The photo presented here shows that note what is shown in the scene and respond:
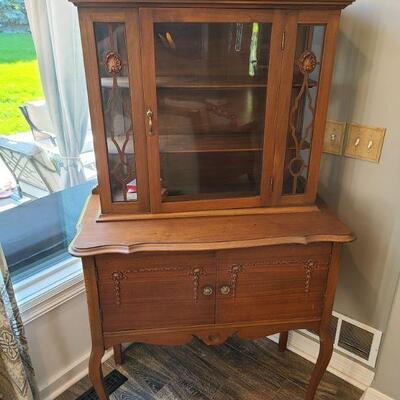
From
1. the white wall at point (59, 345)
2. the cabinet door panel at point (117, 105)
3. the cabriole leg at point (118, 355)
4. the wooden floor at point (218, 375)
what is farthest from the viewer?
the cabriole leg at point (118, 355)

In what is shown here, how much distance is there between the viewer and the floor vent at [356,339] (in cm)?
161

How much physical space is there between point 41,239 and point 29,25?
0.87 metres

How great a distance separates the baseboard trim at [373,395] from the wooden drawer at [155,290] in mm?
823

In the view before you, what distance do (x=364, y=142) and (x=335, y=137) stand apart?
116mm

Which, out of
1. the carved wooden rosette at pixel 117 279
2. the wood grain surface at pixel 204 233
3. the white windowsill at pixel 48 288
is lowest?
the white windowsill at pixel 48 288

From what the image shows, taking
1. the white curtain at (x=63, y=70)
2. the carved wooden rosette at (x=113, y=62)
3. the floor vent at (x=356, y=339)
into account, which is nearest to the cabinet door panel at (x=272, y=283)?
the floor vent at (x=356, y=339)

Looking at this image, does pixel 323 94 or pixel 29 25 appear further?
pixel 29 25

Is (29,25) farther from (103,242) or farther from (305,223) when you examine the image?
(305,223)

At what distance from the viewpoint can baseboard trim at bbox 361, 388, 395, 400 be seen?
1563 millimetres

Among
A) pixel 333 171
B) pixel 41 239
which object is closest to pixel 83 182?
pixel 41 239

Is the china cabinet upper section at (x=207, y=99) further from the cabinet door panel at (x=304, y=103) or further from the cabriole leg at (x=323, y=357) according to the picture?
the cabriole leg at (x=323, y=357)

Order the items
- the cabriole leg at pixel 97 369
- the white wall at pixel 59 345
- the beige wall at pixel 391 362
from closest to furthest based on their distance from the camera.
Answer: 1. the cabriole leg at pixel 97 369
2. the beige wall at pixel 391 362
3. the white wall at pixel 59 345

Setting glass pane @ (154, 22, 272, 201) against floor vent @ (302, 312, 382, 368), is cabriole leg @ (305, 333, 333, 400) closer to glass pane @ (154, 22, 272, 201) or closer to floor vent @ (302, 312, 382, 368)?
floor vent @ (302, 312, 382, 368)

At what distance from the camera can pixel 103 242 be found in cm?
116
